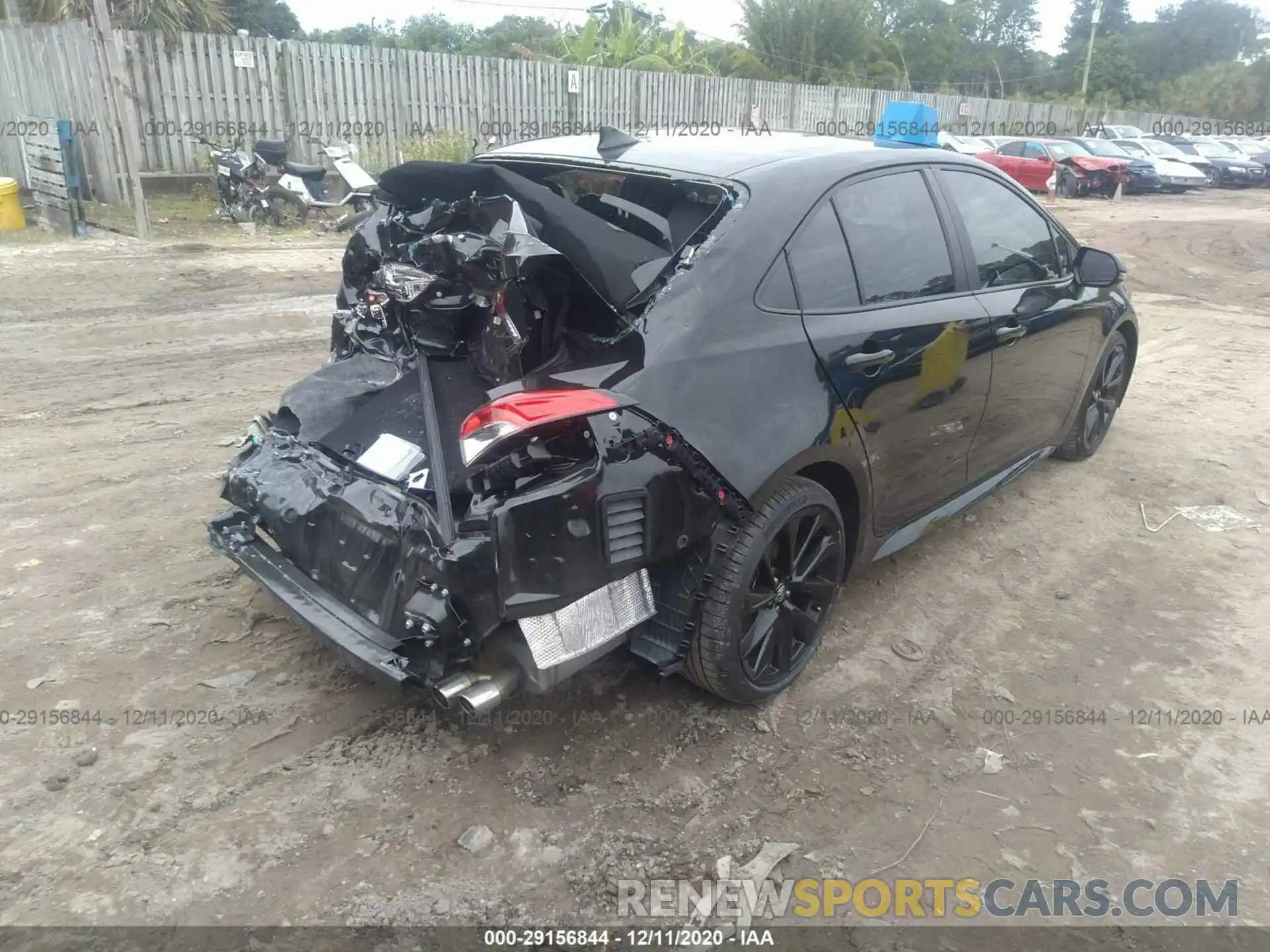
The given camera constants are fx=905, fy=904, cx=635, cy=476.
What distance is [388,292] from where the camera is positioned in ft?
10.3

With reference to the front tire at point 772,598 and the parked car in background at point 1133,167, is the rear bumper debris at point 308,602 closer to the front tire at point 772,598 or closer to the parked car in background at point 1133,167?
the front tire at point 772,598

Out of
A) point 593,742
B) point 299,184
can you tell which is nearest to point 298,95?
point 299,184

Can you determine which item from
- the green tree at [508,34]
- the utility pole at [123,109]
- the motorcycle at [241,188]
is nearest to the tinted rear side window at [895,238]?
the utility pole at [123,109]

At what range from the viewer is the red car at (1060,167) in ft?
77.6

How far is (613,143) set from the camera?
11.8 ft

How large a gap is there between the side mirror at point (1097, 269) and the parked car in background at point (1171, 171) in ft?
84.8

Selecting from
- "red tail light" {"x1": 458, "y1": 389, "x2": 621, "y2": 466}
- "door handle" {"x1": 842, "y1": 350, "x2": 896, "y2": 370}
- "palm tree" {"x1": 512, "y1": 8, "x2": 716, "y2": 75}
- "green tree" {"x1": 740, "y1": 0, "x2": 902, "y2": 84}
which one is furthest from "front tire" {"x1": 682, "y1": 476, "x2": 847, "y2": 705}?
"green tree" {"x1": 740, "y1": 0, "x2": 902, "y2": 84}

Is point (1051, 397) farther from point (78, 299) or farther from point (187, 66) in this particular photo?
point (187, 66)

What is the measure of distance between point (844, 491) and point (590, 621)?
1.20 metres

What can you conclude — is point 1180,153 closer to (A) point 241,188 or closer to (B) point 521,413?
(A) point 241,188

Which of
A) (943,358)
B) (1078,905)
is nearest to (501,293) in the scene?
(943,358)

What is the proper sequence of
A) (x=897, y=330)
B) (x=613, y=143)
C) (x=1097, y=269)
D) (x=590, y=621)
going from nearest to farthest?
(x=590, y=621) → (x=897, y=330) → (x=613, y=143) → (x=1097, y=269)

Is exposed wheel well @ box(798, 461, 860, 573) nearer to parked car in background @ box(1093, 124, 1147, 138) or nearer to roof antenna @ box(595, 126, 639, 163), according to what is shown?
roof antenna @ box(595, 126, 639, 163)

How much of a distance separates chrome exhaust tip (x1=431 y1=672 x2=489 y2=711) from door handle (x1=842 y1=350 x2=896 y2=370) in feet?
5.24
